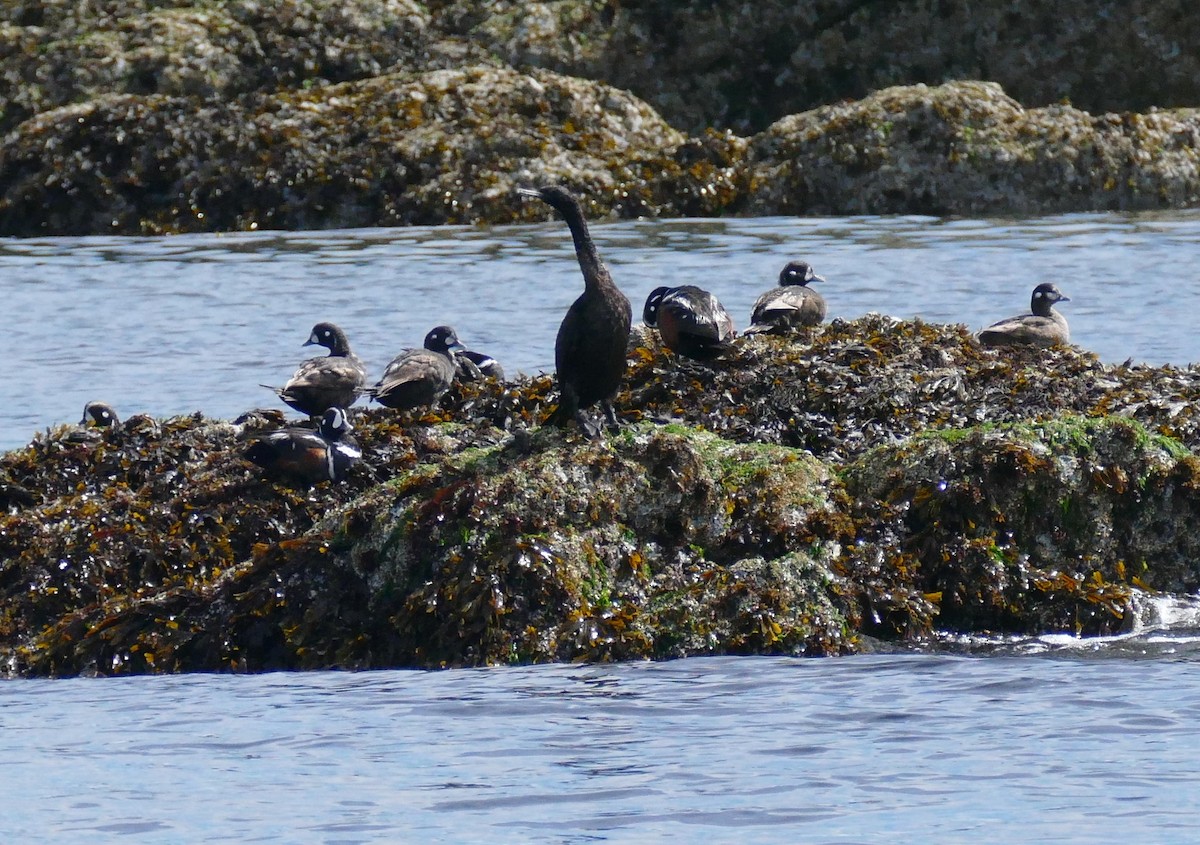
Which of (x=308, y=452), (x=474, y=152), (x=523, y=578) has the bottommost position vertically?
(x=523, y=578)

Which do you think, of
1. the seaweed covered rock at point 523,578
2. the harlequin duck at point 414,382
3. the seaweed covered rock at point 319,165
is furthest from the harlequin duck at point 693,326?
the seaweed covered rock at point 319,165

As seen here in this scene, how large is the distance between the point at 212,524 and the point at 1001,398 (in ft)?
12.4

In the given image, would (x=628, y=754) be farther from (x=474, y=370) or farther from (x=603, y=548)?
(x=474, y=370)

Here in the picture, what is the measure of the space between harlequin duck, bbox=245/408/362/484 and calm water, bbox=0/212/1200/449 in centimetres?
328

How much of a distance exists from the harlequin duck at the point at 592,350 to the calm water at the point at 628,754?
1.32 m

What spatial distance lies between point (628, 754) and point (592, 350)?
7.56 feet

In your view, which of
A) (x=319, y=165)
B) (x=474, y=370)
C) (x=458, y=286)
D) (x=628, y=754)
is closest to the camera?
(x=628, y=754)

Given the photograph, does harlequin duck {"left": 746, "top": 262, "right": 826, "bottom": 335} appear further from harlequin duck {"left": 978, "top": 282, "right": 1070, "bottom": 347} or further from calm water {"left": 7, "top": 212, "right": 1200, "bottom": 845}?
calm water {"left": 7, "top": 212, "right": 1200, "bottom": 845}

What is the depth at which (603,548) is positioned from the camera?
7.13 meters

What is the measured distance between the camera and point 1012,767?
555 cm

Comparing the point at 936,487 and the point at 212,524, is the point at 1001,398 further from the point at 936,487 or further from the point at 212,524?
the point at 212,524

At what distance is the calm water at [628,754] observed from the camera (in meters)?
5.13

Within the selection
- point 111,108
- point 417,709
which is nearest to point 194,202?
point 111,108

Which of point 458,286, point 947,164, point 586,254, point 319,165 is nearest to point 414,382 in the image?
point 586,254
